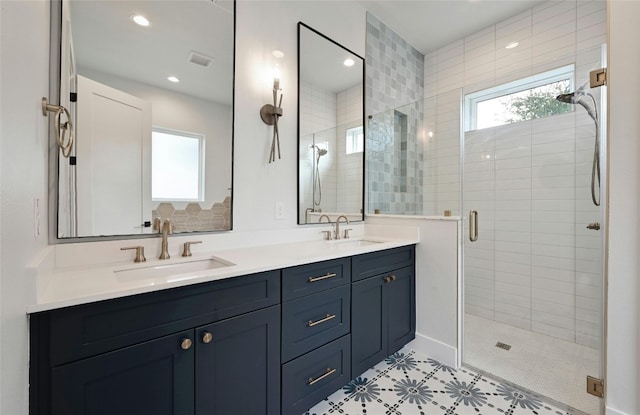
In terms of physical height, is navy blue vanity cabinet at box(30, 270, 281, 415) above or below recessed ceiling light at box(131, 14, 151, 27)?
below

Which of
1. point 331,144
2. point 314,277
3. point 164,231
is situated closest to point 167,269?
point 164,231

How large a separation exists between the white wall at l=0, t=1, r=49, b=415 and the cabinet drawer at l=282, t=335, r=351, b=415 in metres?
0.96

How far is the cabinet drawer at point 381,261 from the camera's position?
1770mm

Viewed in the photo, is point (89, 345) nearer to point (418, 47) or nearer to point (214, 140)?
point (214, 140)

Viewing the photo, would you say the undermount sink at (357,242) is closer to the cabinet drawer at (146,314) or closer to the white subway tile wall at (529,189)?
the white subway tile wall at (529,189)

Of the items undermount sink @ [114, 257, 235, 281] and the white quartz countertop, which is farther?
undermount sink @ [114, 257, 235, 281]

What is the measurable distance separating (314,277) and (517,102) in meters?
2.29

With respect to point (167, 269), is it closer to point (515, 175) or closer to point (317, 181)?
point (317, 181)

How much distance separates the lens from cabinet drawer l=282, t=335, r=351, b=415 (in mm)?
1387

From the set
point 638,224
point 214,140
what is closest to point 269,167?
point 214,140

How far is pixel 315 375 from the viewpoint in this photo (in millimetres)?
1508

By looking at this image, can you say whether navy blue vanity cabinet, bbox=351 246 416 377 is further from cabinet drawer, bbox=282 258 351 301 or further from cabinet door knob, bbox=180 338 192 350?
cabinet door knob, bbox=180 338 192 350

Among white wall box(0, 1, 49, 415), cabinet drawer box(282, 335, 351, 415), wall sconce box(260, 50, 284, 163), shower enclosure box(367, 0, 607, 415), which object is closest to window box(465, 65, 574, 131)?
shower enclosure box(367, 0, 607, 415)

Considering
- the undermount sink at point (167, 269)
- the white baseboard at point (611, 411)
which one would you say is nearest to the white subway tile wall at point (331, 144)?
the undermount sink at point (167, 269)
